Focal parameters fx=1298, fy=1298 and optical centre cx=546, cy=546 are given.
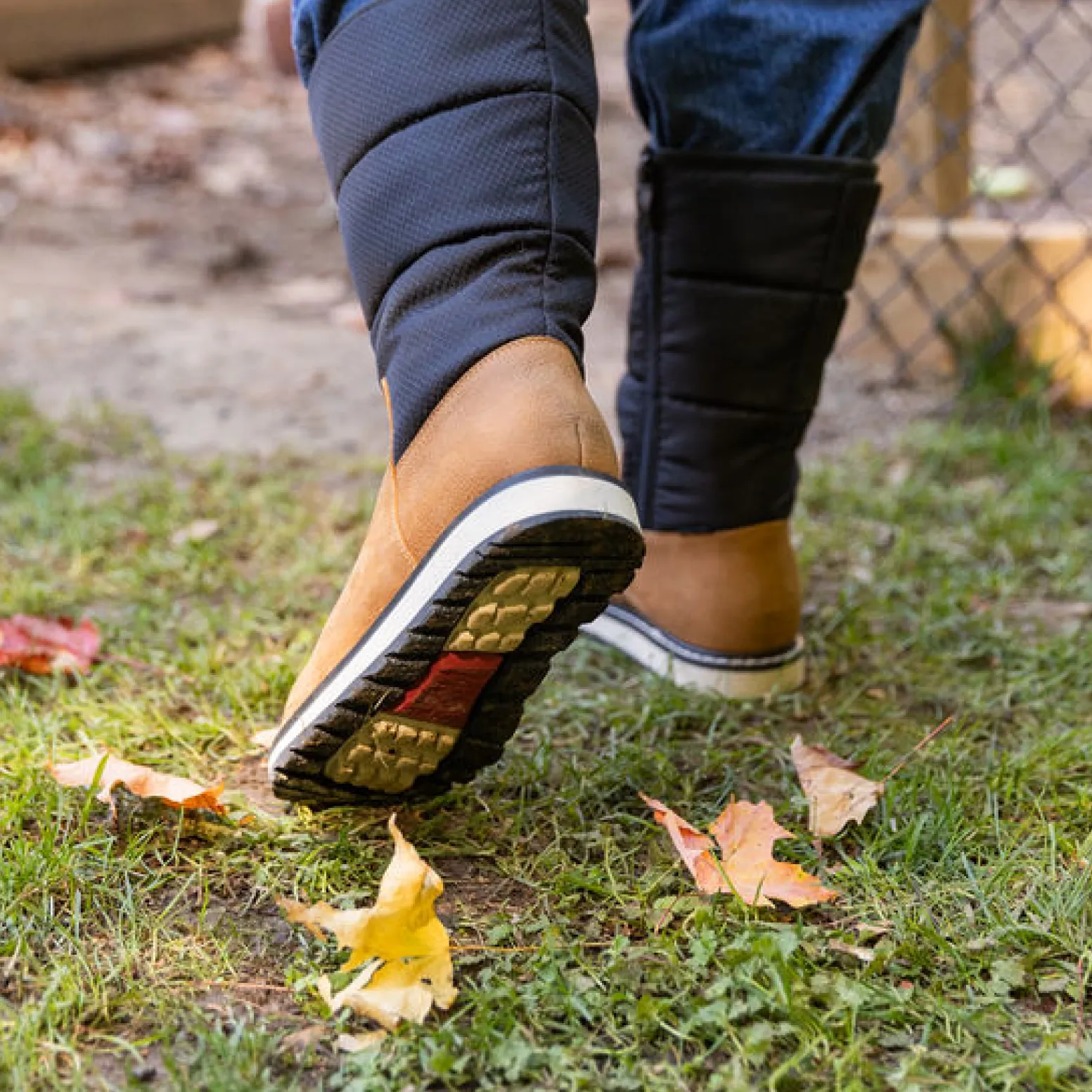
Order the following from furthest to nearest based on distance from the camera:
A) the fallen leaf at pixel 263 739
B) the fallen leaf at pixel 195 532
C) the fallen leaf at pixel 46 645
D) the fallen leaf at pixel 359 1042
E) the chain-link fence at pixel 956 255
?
the chain-link fence at pixel 956 255, the fallen leaf at pixel 195 532, the fallen leaf at pixel 46 645, the fallen leaf at pixel 263 739, the fallen leaf at pixel 359 1042

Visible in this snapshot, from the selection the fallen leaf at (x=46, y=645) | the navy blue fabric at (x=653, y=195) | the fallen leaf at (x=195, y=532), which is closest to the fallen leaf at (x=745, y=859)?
the navy blue fabric at (x=653, y=195)

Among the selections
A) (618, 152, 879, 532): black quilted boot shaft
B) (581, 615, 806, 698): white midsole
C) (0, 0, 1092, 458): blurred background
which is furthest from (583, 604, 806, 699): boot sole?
(0, 0, 1092, 458): blurred background

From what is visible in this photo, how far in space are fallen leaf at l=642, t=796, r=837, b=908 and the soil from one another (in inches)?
46.9

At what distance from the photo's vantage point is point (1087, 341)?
2.25 m

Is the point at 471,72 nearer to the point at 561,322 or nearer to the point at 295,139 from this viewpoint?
the point at 561,322

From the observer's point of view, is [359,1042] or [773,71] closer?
[359,1042]

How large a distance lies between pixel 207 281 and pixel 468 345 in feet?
7.42

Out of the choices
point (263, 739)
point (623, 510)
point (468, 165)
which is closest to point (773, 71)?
point (468, 165)

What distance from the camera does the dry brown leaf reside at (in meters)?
1.05

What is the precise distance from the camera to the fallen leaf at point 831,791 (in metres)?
1.08

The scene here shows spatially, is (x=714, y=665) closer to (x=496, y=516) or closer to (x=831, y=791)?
(x=831, y=791)

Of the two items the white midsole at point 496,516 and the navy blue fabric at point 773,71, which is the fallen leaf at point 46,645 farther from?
the navy blue fabric at point 773,71

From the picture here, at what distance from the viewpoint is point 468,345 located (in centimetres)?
92

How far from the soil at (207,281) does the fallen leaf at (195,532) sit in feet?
1.16
